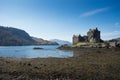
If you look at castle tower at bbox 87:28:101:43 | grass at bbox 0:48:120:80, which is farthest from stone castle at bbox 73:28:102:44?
grass at bbox 0:48:120:80

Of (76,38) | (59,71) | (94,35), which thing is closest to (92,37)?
(94,35)

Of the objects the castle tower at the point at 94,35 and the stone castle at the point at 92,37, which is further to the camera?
the stone castle at the point at 92,37

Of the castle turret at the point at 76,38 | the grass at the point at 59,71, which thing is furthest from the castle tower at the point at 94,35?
the grass at the point at 59,71

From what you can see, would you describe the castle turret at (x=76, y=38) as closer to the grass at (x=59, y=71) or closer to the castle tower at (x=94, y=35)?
the castle tower at (x=94, y=35)

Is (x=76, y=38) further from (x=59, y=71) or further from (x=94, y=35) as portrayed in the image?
(x=59, y=71)

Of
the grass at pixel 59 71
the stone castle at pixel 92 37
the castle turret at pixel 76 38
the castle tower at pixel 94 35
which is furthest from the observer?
the castle turret at pixel 76 38

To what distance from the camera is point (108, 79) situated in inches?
774

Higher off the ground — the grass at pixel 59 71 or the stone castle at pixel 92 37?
the stone castle at pixel 92 37

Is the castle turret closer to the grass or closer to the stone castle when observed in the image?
the stone castle

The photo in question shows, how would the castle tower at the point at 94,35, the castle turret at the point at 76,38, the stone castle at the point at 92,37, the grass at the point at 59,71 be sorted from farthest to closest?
the castle turret at the point at 76,38, the stone castle at the point at 92,37, the castle tower at the point at 94,35, the grass at the point at 59,71

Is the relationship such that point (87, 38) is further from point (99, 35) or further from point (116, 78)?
point (116, 78)

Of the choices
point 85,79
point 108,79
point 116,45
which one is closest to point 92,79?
point 85,79

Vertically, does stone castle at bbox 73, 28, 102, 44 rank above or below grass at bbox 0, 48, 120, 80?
above

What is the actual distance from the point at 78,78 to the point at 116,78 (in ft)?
17.6
